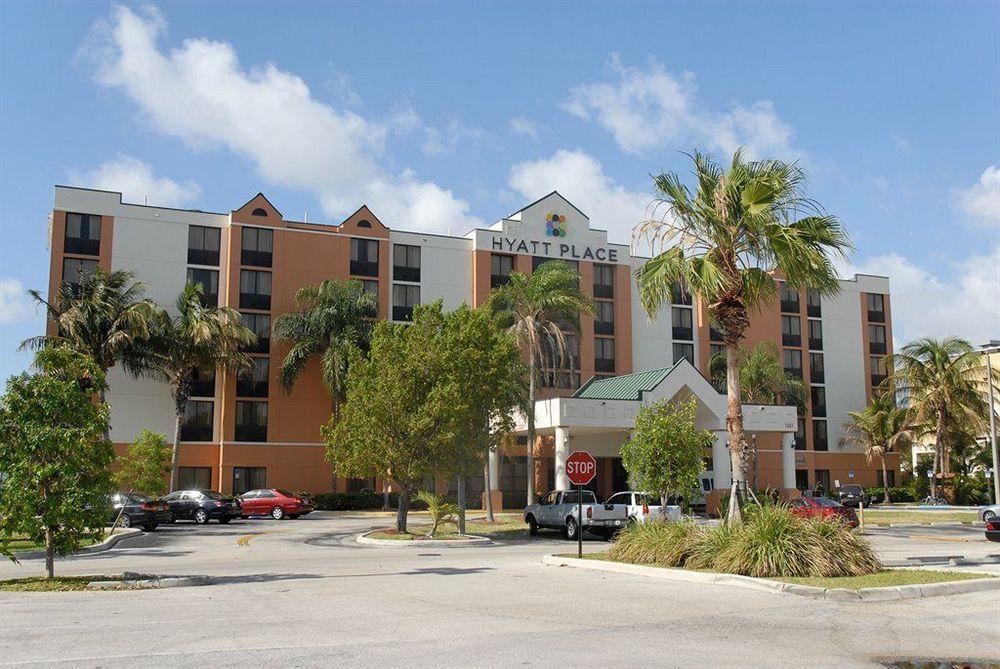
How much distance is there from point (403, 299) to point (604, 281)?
1374 cm

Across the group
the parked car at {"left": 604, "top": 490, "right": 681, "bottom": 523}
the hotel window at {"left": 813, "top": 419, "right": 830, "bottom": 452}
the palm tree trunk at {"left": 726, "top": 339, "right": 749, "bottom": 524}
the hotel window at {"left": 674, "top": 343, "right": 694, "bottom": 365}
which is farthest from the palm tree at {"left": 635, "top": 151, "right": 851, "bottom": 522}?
the hotel window at {"left": 813, "top": 419, "right": 830, "bottom": 452}

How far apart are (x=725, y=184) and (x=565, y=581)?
378 inches

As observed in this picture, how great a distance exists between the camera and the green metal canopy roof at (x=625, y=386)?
43.8 meters

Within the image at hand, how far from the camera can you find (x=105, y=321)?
44625mm

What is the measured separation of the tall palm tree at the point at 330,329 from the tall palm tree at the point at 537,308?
1043 centimetres

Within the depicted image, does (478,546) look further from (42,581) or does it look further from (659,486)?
(42,581)

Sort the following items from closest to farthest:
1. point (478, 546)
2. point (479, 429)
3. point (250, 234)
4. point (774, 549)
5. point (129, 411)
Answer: point (774, 549) → point (478, 546) → point (479, 429) → point (129, 411) → point (250, 234)

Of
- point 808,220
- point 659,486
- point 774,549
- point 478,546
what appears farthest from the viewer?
point 478,546

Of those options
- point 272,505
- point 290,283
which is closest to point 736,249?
point 272,505

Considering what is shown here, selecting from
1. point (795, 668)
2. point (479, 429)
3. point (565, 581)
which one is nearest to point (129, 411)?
point (479, 429)

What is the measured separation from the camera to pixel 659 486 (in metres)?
23.5

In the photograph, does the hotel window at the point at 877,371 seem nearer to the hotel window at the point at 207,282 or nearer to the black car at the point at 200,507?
the hotel window at the point at 207,282

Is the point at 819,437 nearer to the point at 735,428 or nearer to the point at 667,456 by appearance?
the point at 667,456

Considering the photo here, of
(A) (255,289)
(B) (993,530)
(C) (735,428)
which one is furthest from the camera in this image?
(A) (255,289)
